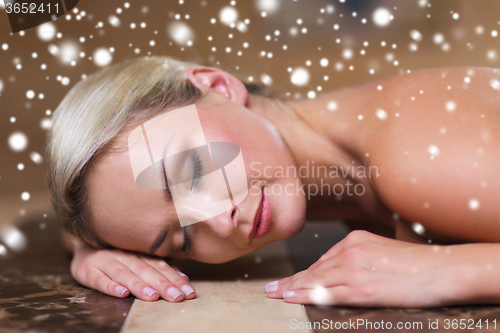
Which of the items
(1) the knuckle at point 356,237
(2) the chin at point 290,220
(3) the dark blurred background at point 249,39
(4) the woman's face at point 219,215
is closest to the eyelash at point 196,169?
(4) the woman's face at point 219,215

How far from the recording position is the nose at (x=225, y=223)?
0.71 metres

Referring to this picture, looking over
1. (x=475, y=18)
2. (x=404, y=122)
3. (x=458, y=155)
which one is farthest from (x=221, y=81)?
(x=475, y=18)

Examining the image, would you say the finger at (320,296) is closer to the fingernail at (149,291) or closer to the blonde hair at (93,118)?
the fingernail at (149,291)

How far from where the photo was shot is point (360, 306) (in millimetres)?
612

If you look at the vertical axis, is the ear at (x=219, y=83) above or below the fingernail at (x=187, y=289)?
above

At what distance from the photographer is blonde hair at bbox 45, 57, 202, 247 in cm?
77

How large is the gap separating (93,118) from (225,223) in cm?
35

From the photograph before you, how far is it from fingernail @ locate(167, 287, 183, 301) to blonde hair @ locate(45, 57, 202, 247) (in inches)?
9.5

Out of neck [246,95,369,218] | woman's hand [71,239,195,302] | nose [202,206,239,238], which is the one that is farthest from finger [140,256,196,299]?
neck [246,95,369,218]

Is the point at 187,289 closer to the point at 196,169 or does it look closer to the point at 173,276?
the point at 173,276

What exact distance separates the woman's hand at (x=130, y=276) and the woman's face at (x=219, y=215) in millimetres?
32

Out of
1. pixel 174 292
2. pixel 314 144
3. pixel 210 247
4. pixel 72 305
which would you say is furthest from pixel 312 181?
pixel 72 305

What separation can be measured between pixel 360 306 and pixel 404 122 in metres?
0.32

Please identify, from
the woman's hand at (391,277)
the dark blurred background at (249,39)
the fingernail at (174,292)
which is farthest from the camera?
the dark blurred background at (249,39)
